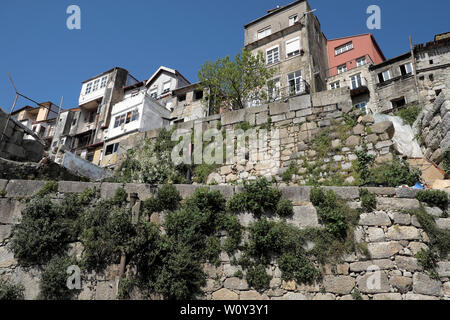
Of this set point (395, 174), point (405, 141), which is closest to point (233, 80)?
point (405, 141)

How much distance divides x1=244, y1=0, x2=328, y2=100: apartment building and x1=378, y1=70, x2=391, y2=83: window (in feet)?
14.7

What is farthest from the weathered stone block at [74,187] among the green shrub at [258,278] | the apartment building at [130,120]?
the apartment building at [130,120]

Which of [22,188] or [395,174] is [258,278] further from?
A: [22,188]

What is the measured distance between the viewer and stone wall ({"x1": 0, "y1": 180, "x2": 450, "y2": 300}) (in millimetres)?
5406

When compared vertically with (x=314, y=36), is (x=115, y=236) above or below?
below

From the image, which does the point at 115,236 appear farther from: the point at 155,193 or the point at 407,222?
the point at 407,222

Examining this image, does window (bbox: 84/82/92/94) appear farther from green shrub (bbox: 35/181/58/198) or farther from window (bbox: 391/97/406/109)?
green shrub (bbox: 35/181/58/198)

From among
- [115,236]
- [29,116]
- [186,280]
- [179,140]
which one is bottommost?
[186,280]

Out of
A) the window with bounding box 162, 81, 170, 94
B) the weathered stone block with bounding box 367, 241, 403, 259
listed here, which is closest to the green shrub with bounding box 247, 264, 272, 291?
the weathered stone block with bounding box 367, 241, 403, 259

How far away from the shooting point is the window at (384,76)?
82.7 feet

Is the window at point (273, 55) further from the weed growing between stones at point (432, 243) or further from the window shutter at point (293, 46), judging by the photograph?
the weed growing between stones at point (432, 243)

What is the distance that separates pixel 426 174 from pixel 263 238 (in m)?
5.30

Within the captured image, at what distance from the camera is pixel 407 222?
5930 millimetres

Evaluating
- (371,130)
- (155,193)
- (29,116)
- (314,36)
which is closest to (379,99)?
(314,36)
